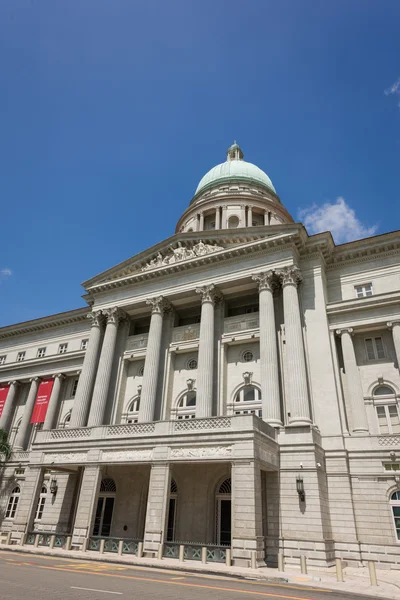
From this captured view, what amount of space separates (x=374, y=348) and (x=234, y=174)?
3350cm

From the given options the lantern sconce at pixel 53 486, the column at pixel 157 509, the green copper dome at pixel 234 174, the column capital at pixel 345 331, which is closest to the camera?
the column at pixel 157 509

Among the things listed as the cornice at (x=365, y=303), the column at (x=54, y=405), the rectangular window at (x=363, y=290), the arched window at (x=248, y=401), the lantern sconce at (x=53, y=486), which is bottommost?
the lantern sconce at (x=53, y=486)

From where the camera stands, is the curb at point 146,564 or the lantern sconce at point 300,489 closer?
the curb at point 146,564

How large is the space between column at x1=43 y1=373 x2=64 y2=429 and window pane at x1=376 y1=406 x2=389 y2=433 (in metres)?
28.1

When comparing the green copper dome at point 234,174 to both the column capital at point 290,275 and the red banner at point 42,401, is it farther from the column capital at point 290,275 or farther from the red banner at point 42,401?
the red banner at point 42,401

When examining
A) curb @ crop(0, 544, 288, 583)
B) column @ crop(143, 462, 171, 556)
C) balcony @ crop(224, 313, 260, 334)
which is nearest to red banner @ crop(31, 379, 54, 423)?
curb @ crop(0, 544, 288, 583)

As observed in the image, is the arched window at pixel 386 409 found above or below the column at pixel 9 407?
below

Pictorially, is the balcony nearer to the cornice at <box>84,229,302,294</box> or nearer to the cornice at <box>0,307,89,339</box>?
the cornice at <box>84,229,302,294</box>

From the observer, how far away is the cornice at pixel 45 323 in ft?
140

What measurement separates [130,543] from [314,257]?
70.4ft

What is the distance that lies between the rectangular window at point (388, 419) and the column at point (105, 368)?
1899cm

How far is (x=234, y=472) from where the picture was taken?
2020cm

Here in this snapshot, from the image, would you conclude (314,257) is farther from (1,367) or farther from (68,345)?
(1,367)

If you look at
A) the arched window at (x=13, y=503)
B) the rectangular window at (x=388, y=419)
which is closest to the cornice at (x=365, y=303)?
the rectangular window at (x=388, y=419)
